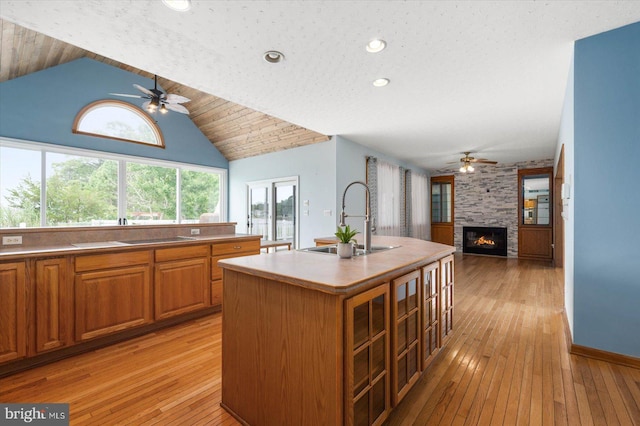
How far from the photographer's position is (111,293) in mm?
2572

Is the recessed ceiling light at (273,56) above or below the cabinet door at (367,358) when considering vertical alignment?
above

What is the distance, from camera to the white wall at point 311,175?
17.4ft

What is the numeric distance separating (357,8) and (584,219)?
2437mm

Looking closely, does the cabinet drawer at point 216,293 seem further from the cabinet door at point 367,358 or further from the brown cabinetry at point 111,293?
the cabinet door at point 367,358

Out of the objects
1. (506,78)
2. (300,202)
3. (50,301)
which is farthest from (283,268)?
(300,202)

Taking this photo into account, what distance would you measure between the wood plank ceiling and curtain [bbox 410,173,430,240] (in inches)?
152

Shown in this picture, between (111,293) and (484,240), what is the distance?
8.65 metres

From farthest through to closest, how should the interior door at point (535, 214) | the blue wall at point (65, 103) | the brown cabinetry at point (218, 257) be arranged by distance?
the interior door at point (535, 214), the blue wall at point (65, 103), the brown cabinetry at point (218, 257)

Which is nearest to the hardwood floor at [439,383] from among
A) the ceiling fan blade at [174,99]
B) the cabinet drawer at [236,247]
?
the cabinet drawer at [236,247]

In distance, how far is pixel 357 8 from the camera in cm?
192

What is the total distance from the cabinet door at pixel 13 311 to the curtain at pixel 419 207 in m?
7.36

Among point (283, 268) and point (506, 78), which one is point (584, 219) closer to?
point (506, 78)

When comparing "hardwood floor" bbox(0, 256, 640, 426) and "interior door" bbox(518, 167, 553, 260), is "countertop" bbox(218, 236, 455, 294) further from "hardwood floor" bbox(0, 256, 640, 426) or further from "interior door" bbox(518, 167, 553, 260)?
"interior door" bbox(518, 167, 553, 260)

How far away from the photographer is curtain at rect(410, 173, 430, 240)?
789 centimetres
